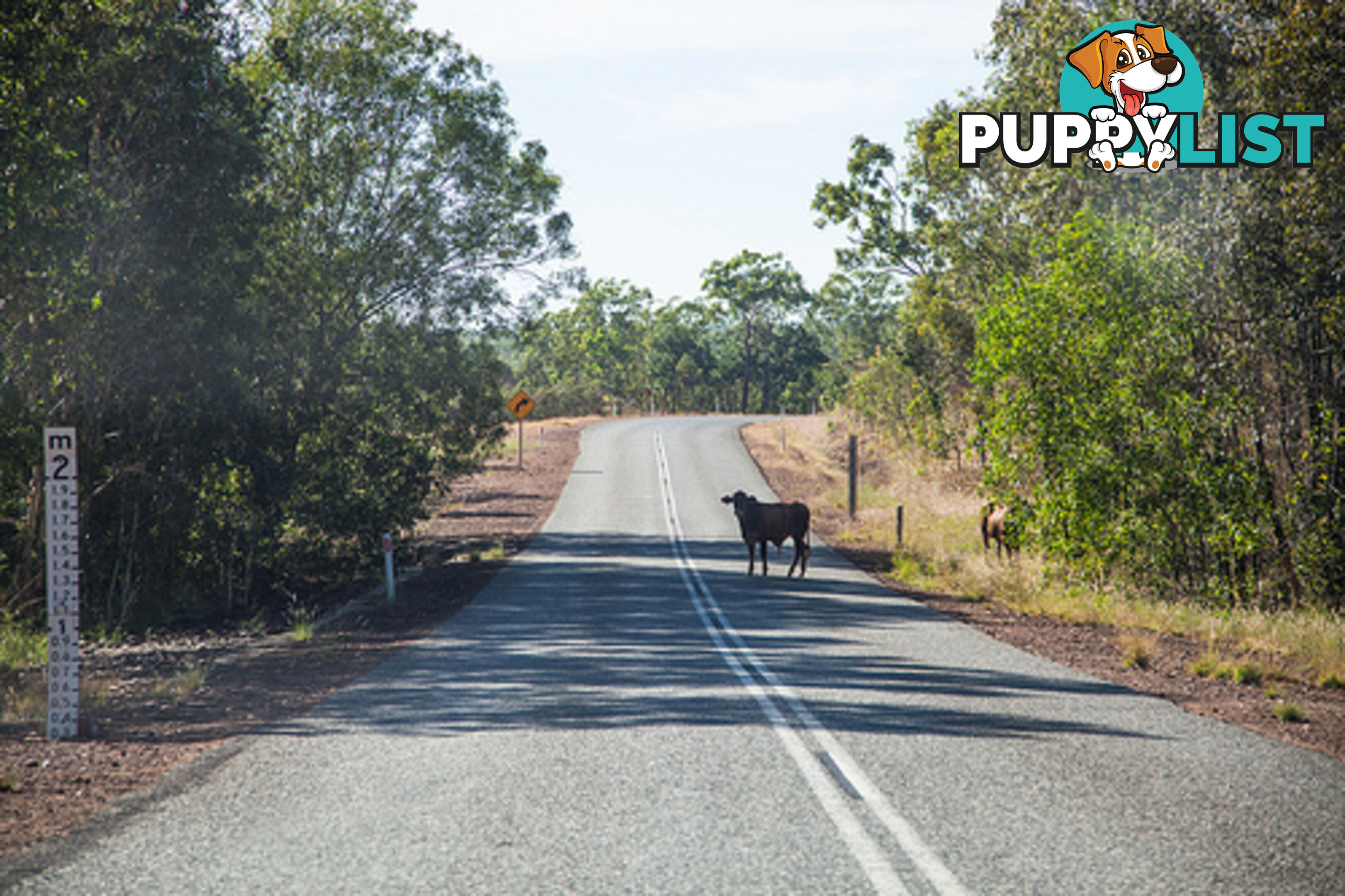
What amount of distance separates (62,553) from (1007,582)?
1497 centimetres

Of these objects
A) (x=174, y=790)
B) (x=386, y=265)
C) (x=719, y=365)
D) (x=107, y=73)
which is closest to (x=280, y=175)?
(x=386, y=265)

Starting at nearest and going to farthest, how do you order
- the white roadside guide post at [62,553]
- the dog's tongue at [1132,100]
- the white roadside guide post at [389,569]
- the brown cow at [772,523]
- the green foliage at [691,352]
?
the white roadside guide post at [62,553], the dog's tongue at [1132,100], the white roadside guide post at [389,569], the brown cow at [772,523], the green foliage at [691,352]

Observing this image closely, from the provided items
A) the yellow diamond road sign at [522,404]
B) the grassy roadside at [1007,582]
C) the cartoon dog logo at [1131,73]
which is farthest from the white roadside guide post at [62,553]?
the yellow diamond road sign at [522,404]

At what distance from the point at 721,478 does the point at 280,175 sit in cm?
2446

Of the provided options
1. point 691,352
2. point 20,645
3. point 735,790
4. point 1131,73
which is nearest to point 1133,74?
point 1131,73

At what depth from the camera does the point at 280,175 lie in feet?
71.4

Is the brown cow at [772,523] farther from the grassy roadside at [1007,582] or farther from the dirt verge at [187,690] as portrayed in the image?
the dirt verge at [187,690]

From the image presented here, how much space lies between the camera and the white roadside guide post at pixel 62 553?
26.3 ft

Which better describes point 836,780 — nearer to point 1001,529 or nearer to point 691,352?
point 1001,529

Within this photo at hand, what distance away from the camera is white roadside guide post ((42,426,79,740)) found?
8.02 meters

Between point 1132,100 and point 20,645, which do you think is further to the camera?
point 1132,100

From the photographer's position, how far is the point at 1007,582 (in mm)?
18625

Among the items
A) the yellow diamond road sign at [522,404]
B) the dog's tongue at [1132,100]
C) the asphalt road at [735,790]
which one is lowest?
the asphalt road at [735,790]

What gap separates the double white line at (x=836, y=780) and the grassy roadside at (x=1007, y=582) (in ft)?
14.6
